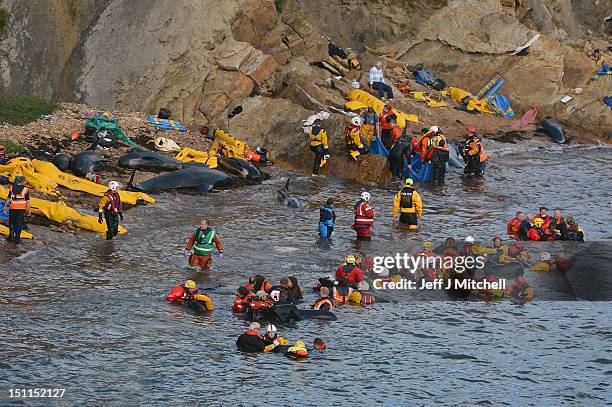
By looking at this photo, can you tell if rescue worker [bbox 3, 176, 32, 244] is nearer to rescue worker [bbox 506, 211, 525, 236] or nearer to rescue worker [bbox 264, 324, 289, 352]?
rescue worker [bbox 264, 324, 289, 352]

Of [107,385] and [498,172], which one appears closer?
[107,385]

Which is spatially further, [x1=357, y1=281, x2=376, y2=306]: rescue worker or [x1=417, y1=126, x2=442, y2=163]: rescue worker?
[x1=417, y1=126, x2=442, y2=163]: rescue worker

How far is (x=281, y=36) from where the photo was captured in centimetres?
4266

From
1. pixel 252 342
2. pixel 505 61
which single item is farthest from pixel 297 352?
pixel 505 61

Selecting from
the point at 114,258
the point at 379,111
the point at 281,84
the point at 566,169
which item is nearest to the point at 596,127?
the point at 566,169

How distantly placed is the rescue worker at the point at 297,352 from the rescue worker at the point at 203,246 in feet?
16.8

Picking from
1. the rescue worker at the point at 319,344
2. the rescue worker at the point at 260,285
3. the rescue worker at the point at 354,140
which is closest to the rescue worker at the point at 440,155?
the rescue worker at the point at 354,140

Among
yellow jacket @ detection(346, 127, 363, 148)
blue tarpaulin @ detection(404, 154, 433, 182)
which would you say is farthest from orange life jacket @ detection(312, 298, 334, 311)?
blue tarpaulin @ detection(404, 154, 433, 182)

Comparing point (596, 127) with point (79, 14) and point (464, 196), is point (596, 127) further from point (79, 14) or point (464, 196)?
point (79, 14)

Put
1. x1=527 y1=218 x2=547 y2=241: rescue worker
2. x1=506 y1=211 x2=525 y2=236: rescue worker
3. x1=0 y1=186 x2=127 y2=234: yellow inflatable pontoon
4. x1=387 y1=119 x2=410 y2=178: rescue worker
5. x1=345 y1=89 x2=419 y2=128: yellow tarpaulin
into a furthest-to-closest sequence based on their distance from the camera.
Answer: x1=345 y1=89 x2=419 y2=128: yellow tarpaulin < x1=387 y1=119 x2=410 y2=178: rescue worker < x1=506 y1=211 x2=525 y2=236: rescue worker < x1=527 y1=218 x2=547 y2=241: rescue worker < x1=0 y1=186 x2=127 y2=234: yellow inflatable pontoon

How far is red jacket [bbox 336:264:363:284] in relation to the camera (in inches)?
952

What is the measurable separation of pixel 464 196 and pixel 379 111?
20.4 ft

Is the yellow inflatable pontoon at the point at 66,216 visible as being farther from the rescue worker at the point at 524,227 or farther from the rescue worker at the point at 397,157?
the rescue worker at the point at 397,157

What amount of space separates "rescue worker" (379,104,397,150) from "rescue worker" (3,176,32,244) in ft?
49.8
